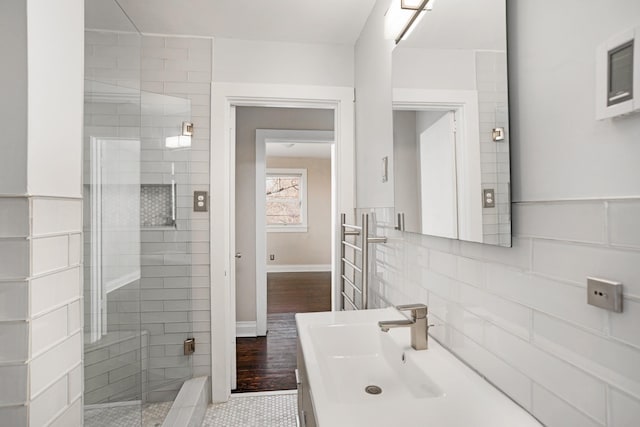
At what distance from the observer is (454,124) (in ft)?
3.66

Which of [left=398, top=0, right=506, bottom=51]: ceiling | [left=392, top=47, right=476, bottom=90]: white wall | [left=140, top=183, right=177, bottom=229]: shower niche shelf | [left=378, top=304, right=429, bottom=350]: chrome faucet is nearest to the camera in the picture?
[left=398, top=0, right=506, bottom=51]: ceiling

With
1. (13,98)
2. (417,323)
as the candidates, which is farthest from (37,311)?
(417,323)

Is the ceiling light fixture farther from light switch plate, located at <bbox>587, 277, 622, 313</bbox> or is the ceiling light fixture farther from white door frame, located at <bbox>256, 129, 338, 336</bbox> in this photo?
white door frame, located at <bbox>256, 129, 338, 336</bbox>

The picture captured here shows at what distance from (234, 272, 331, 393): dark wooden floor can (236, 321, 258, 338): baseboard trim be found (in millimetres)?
58

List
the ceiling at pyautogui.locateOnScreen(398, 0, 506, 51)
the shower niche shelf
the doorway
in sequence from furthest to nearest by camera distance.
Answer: the doorway, the shower niche shelf, the ceiling at pyautogui.locateOnScreen(398, 0, 506, 51)

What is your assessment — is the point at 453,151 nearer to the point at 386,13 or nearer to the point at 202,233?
the point at 386,13

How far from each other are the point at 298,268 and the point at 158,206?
5.06 metres

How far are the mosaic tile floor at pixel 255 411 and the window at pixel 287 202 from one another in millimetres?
4698

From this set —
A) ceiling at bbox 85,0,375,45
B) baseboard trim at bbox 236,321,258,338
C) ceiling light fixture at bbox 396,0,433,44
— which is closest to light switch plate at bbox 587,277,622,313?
ceiling light fixture at bbox 396,0,433,44

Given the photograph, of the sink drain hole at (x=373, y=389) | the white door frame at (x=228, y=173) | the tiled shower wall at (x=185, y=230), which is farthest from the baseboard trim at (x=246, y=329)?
the sink drain hole at (x=373, y=389)

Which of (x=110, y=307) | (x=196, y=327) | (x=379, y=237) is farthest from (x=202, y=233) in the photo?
(x=379, y=237)

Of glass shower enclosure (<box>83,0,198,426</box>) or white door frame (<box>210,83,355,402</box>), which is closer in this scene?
glass shower enclosure (<box>83,0,198,426</box>)

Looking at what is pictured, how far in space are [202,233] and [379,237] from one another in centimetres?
117

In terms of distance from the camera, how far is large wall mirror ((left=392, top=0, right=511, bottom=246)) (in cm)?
89
